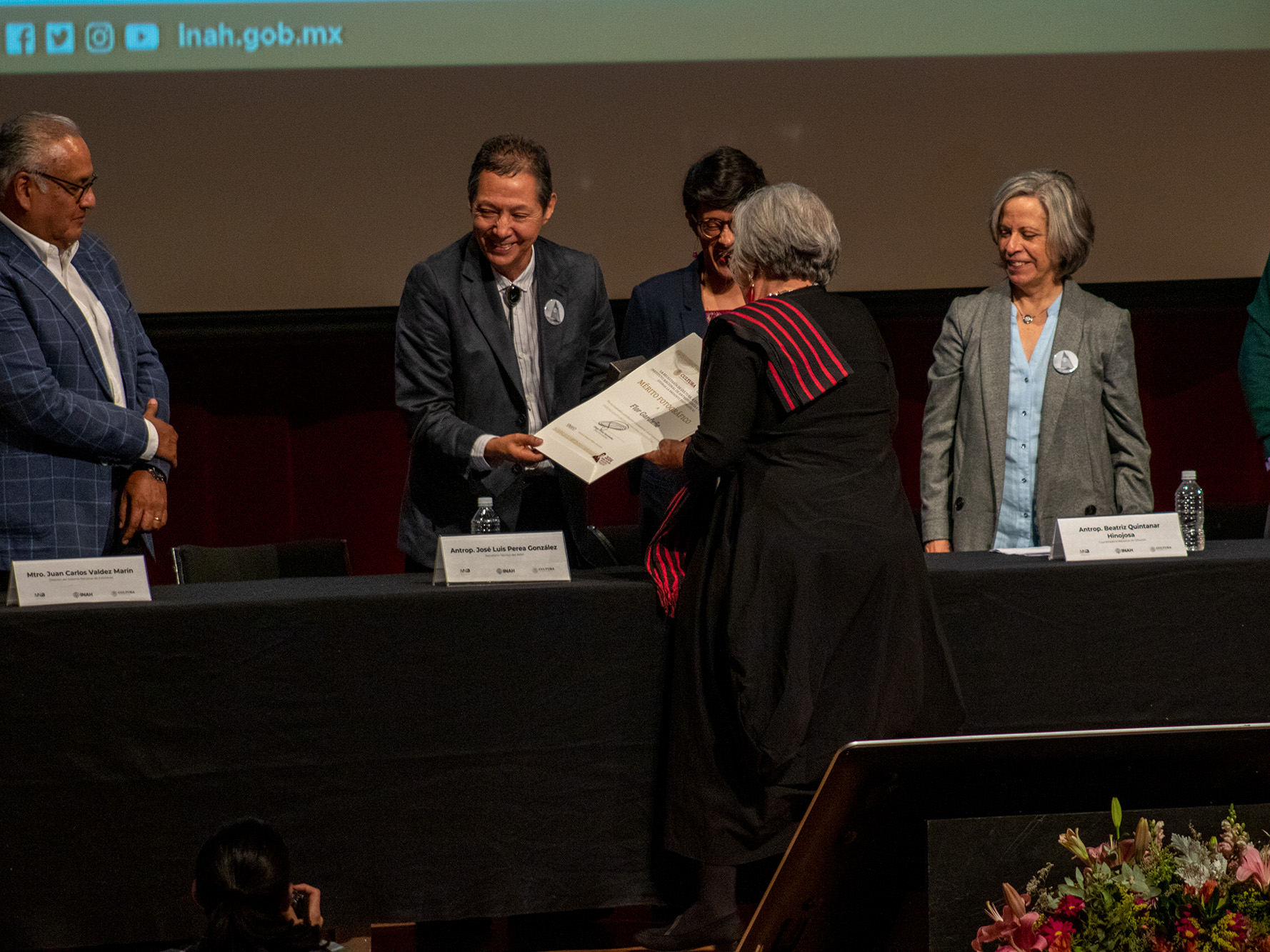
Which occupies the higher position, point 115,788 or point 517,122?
point 517,122

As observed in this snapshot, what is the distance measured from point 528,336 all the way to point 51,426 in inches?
36.3

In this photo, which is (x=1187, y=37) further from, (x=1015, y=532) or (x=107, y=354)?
(x=107, y=354)

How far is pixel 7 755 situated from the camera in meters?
2.21

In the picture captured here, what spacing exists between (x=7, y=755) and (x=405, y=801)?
66 centimetres

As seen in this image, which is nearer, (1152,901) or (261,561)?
(1152,901)

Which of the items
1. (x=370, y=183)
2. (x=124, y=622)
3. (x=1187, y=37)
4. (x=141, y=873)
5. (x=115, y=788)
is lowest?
(x=141, y=873)

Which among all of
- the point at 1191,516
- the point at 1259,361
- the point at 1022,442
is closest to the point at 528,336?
the point at 1022,442

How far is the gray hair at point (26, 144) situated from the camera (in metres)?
2.44

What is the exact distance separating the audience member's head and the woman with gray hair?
29.0 inches

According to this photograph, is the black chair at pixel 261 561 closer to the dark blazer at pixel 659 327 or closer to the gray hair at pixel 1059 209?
the dark blazer at pixel 659 327

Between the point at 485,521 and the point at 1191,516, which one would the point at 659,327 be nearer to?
the point at 485,521

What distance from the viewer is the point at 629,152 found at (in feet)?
14.7

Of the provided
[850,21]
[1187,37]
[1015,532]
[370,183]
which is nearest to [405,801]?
[1015,532]

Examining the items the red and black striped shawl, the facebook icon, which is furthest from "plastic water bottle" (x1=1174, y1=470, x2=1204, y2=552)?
the facebook icon
